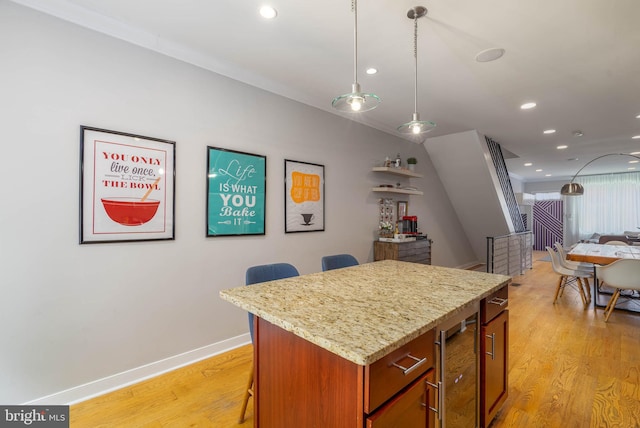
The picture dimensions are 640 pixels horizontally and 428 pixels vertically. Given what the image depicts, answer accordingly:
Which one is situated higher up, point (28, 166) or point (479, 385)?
point (28, 166)

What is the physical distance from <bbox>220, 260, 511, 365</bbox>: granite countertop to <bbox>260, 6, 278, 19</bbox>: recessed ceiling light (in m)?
1.79

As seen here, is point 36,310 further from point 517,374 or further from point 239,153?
point 517,374

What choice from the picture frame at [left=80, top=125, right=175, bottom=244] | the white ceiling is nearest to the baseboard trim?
the picture frame at [left=80, top=125, right=175, bottom=244]

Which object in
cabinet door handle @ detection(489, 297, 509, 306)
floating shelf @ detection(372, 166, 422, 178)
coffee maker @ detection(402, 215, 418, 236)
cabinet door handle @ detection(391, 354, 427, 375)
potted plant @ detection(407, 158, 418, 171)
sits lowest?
cabinet door handle @ detection(391, 354, 427, 375)

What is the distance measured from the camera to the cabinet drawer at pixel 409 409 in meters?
0.95

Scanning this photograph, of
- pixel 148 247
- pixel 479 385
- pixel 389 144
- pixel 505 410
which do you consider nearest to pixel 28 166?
pixel 148 247

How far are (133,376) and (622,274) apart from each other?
5083 millimetres

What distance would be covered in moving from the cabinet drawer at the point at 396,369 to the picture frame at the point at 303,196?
2216 millimetres

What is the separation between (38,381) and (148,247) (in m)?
1.01

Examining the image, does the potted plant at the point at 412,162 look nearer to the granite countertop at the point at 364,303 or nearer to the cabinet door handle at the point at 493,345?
the granite countertop at the point at 364,303

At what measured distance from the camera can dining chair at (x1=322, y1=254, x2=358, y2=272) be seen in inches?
90.8

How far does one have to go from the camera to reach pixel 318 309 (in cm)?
124

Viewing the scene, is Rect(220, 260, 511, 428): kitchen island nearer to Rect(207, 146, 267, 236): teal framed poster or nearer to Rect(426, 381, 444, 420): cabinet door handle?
Rect(426, 381, 444, 420): cabinet door handle

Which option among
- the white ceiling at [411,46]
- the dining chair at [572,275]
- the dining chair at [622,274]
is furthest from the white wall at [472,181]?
the dining chair at [622,274]
